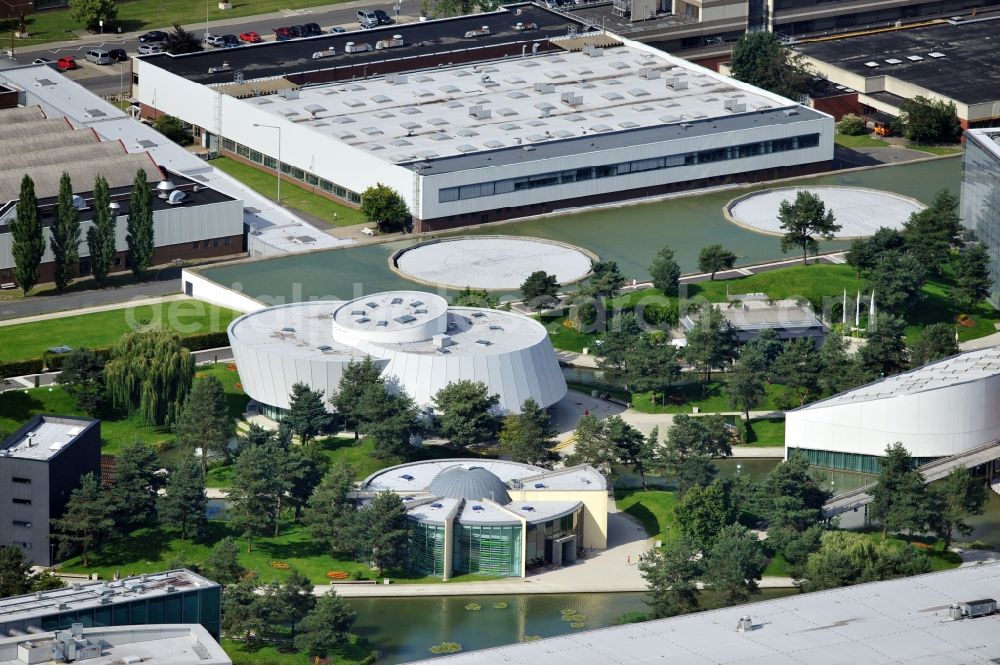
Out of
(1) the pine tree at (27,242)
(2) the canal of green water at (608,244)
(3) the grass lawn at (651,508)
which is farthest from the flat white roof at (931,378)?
(1) the pine tree at (27,242)

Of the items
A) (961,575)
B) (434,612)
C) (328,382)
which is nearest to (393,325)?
(328,382)

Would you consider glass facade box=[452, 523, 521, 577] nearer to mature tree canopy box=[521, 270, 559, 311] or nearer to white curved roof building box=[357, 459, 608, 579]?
white curved roof building box=[357, 459, 608, 579]

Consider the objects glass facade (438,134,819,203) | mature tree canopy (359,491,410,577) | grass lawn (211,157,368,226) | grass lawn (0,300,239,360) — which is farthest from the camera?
grass lawn (211,157,368,226)

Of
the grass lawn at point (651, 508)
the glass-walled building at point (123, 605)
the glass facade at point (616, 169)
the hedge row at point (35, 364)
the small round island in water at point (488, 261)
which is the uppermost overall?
the glass facade at point (616, 169)

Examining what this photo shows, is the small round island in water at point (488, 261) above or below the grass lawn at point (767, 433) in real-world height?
above

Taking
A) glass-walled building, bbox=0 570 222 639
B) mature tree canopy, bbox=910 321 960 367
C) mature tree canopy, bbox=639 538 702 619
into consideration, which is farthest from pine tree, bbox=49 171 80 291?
mature tree canopy, bbox=639 538 702 619

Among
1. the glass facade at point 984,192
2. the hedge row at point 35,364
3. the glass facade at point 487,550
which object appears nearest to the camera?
the glass facade at point 487,550

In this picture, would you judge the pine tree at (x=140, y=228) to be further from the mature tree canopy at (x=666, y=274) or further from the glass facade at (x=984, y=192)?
the glass facade at (x=984, y=192)

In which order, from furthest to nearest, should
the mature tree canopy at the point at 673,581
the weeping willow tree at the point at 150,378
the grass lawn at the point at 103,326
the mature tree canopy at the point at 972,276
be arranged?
the mature tree canopy at the point at 972,276
the grass lawn at the point at 103,326
the weeping willow tree at the point at 150,378
the mature tree canopy at the point at 673,581
